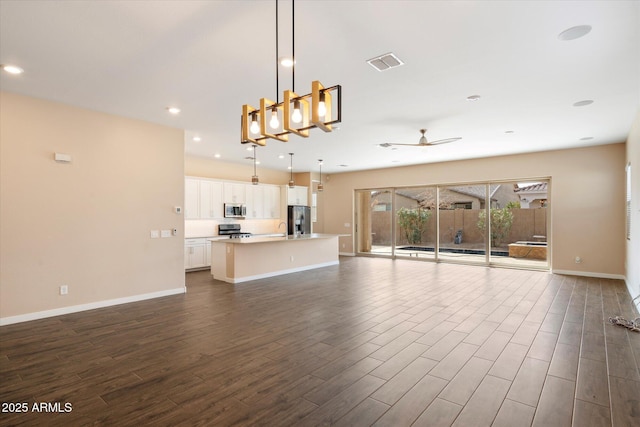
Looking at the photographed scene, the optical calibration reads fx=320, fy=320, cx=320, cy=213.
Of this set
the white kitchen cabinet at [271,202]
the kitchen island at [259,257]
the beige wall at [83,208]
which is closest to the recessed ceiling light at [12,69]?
the beige wall at [83,208]

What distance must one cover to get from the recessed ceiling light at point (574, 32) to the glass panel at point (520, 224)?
6125 millimetres

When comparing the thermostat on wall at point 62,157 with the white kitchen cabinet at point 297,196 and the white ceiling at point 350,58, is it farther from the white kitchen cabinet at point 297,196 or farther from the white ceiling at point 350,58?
the white kitchen cabinet at point 297,196

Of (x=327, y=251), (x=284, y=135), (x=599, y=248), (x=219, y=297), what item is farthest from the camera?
(x=327, y=251)

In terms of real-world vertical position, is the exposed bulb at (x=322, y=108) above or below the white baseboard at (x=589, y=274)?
above

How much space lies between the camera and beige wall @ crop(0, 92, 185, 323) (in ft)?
13.8

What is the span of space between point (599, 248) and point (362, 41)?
756 cm

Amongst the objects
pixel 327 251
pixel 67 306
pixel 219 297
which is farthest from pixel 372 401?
pixel 327 251

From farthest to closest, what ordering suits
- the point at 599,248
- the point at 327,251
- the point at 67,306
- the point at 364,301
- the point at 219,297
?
the point at 327,251 < the point at 599,248 < the point at 219,297 < the point at 364,301 < the point at 67,306

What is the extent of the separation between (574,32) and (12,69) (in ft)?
18.5

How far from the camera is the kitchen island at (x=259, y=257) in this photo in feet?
21.7

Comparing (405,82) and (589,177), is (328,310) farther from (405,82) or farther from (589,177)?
(589,177)

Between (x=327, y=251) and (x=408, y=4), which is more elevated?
(x=408, y=4)

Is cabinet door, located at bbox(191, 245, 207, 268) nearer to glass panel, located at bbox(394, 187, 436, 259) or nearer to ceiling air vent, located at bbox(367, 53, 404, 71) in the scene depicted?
glass panel, located at bbox(394, 187, 436, 259)

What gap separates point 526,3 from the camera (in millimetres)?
2426
